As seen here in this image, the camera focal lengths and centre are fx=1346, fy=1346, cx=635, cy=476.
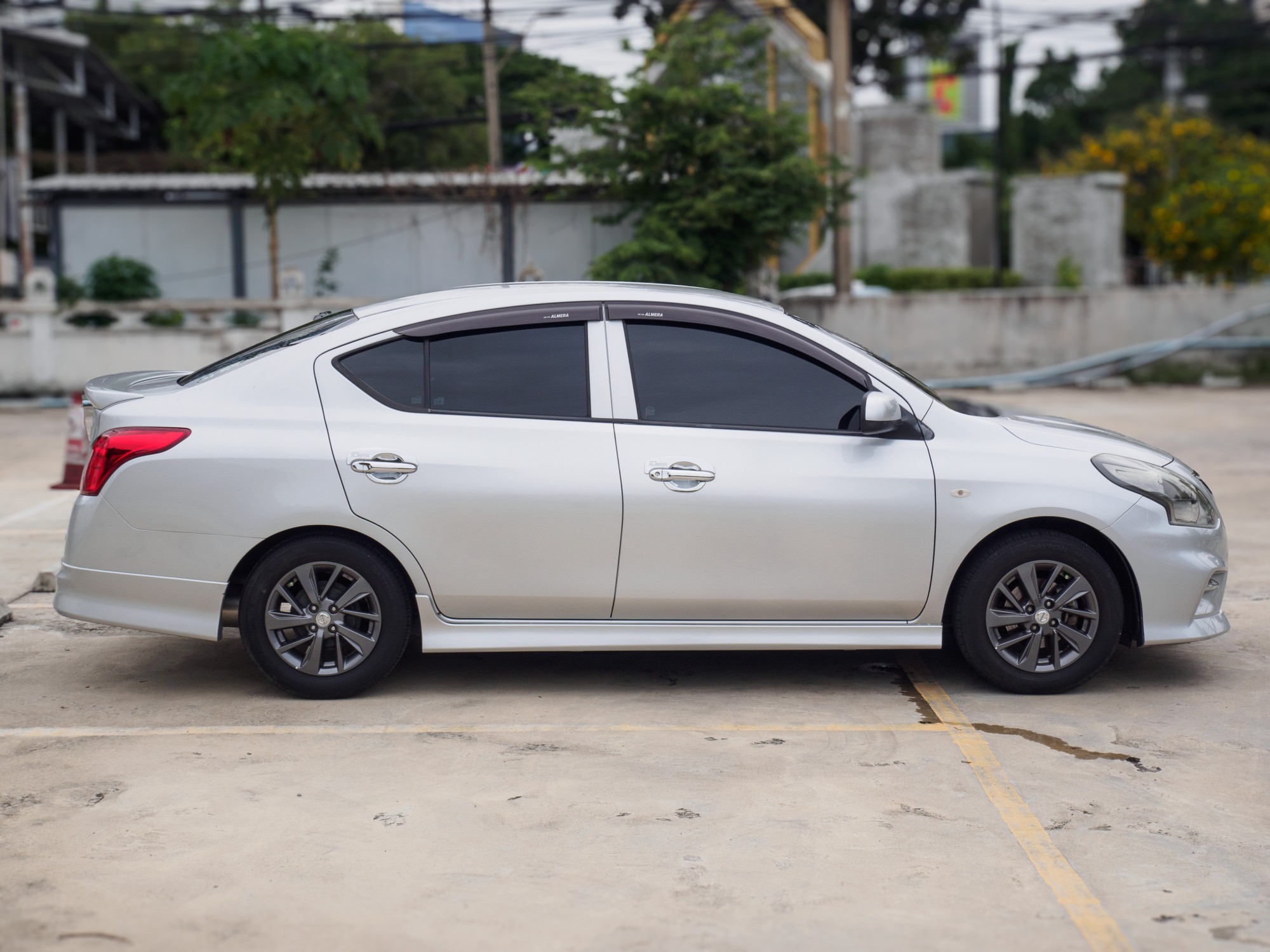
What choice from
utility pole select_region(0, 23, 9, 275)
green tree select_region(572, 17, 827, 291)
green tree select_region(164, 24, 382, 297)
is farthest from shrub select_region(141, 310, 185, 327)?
utility pole select_region(0, 23, 9, 275)

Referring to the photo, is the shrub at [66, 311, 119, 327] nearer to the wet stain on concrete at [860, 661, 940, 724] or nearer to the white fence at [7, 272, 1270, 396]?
the white fence at [7, 272, 1270, 396]

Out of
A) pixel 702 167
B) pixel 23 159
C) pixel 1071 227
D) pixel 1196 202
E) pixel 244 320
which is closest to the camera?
pixel 702 167

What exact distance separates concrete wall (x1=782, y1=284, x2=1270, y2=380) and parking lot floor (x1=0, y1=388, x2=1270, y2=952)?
16.2m

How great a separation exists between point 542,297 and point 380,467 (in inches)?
39.6

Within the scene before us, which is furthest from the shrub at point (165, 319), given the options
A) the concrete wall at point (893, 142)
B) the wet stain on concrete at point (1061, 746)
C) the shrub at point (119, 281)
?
the concrete wall at point (893, 142)

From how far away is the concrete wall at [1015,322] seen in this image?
22344mm

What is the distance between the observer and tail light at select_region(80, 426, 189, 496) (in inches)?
212

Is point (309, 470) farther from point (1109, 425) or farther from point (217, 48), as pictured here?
point (217, 48)

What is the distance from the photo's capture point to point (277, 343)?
5.82 meters

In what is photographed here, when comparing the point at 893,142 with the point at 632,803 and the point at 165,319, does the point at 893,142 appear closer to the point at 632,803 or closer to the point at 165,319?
the point at 165,319

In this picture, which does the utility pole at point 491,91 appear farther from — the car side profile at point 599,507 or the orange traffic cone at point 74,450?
the car side profile at point 599,507

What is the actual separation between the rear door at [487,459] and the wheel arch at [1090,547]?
1445 millimetres

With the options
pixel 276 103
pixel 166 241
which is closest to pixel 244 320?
pixel 276 103

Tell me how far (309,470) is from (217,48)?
15772mm
